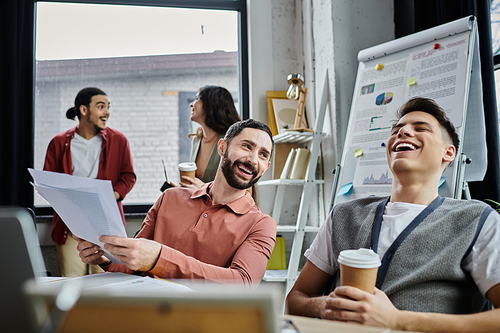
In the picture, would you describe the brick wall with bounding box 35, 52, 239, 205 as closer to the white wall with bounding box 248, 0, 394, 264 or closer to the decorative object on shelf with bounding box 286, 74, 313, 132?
the white wall with bounding box 248, 0, 394, 264

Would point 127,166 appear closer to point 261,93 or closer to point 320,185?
point 261,93

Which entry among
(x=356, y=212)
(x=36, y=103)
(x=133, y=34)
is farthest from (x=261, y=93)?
(x=356, y=212)

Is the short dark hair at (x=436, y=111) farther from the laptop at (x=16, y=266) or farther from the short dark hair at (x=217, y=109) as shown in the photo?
the short dark hair at (x=217, y=109)

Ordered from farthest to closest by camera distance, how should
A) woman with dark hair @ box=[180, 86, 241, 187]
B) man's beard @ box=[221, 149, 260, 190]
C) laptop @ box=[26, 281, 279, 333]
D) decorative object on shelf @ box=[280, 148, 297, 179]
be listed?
1. decorative object on shelf @ box=[280, 148, 297, 179]
2. woman with dark hair @ box=[180, 86, 241, 187]
3. man's beard @ box=[221, 149, 260, 190]
4. laptop @ box=[26, 281, 279, 333]

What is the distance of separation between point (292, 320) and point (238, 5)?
3.45m

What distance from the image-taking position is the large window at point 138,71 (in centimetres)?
342

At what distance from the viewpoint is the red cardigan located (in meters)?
3.14

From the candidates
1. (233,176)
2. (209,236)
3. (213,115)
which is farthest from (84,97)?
(209,236)

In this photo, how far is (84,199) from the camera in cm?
101

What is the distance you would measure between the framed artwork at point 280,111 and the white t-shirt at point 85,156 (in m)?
1.43

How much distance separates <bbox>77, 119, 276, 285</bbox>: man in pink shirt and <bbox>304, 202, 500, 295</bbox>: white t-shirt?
0.20 meters

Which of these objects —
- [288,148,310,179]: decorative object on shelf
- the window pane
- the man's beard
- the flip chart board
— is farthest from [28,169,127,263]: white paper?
the window pane

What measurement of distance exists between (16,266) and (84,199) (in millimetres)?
462

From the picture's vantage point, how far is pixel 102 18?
3.55 m
